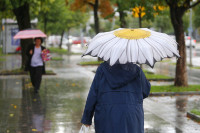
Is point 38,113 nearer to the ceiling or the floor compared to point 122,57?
nearer to the floor

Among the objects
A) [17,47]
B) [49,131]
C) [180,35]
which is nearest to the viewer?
[49,131]

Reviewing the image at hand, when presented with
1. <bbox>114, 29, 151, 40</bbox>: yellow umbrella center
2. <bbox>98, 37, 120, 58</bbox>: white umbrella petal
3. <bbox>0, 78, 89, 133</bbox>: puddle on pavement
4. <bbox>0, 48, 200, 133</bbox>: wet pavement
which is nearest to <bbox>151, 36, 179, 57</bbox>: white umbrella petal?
<bbox>114, 29, 151, 40</bbox>: yellow umbrella center

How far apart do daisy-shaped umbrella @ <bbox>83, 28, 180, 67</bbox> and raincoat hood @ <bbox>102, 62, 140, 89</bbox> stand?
151 millimetres

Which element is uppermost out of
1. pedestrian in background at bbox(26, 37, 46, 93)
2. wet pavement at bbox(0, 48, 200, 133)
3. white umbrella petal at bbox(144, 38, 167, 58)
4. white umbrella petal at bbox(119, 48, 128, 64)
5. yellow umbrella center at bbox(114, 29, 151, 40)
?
yellow umbrella center at bbox(114, 29, 151, 40)

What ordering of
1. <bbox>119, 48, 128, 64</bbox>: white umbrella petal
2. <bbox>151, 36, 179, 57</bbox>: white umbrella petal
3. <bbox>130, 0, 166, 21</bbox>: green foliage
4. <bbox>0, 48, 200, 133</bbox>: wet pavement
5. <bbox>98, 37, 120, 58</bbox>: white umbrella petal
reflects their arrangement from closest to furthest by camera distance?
<bbox>119, 48, 128, 64</bbox>: white umbrella petal
<bbox>98, 37, 120, 58</bbox>: white umbrella petal
<bbox>151, 36, 179, 57</bbox>: white umbrella petal
<bbox>0, 48, 200, 133</bbox>: wet pavement
<bbox>130, 0, 166, 21</bbox>: green foliage

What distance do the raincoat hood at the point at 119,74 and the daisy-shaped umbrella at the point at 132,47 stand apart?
0.49 ft

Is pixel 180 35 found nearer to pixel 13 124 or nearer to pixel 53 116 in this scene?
pixel 53 116

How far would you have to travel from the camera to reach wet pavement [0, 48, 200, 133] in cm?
784

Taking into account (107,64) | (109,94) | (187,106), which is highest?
(107,64)

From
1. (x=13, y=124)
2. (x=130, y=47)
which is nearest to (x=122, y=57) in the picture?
(x=130, y=47)

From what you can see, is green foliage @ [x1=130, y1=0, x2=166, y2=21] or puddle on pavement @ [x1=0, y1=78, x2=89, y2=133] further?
green foliage @ [x1=130, y1=0, x2=166, y2=21]

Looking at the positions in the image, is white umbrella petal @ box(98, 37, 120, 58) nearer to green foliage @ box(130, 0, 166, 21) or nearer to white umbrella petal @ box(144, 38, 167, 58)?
white umbrella petal @ box(144, 38, 167, 58)

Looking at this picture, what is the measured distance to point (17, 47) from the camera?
3906 centimetres

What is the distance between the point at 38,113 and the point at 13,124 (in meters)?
1.25
